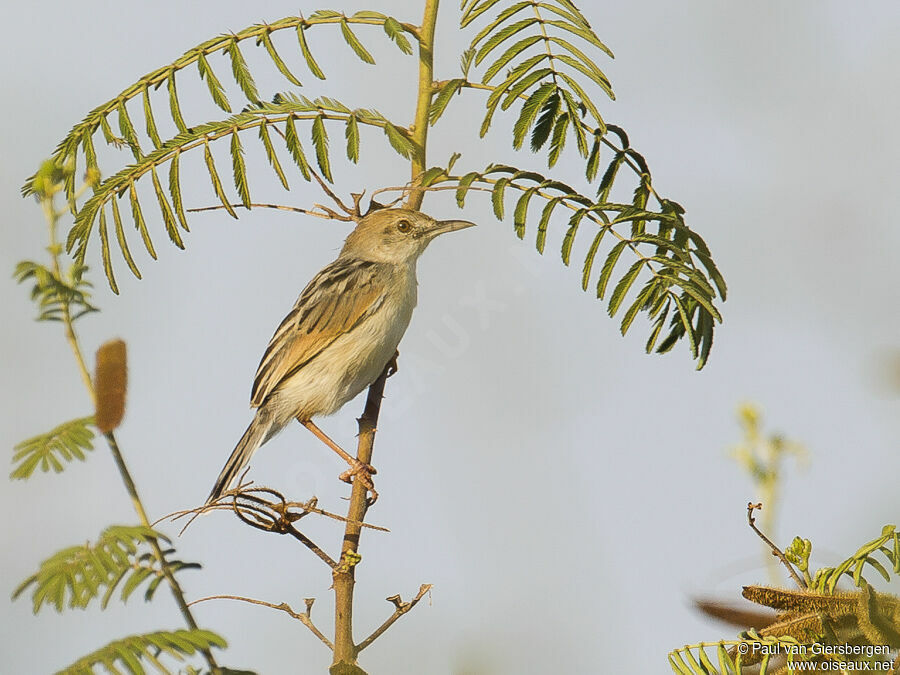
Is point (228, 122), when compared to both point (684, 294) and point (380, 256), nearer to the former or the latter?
point (684, 294)

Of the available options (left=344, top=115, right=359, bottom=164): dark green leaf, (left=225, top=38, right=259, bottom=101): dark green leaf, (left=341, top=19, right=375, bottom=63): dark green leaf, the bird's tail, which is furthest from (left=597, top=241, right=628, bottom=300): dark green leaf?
the bird's tail

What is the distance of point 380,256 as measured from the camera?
6.26 metres

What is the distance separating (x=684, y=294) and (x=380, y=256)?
3509 mm

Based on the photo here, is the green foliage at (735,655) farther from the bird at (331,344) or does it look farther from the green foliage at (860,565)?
the bird at (331,344)

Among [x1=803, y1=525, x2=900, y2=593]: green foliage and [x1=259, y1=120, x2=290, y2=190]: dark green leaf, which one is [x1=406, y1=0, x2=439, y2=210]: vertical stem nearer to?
[x1=259, y1=120, x2=290, y2=190]: dark green leaf

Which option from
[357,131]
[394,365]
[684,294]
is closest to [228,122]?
[357,131]

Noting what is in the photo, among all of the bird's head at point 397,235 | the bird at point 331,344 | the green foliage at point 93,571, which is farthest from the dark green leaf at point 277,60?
the bird's head at point 397,235

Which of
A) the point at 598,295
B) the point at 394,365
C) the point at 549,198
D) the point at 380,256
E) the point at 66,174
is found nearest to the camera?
the point at 66,174

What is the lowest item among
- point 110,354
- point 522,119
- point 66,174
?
point 110,354

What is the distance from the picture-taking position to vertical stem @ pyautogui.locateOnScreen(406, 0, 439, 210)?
2869 millimetres

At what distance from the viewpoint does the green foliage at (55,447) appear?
1.56 metres

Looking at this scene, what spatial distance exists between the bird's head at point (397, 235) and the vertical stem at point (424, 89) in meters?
3.21

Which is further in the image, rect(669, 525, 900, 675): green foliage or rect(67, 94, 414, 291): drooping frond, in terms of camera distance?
rect(67, 94, 414, 291): drooping frond

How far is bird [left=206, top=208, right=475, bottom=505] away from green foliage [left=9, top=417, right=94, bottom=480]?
12.3 feet
